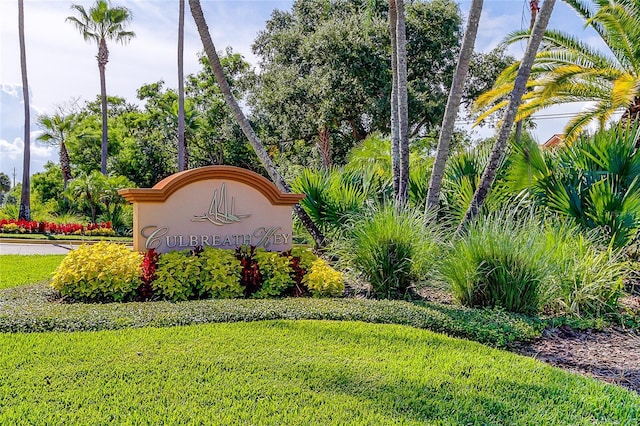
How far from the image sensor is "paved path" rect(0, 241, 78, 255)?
44.6 ft

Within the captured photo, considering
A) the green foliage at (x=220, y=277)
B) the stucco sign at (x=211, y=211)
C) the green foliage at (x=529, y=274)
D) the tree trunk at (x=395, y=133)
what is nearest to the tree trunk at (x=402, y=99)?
the tree trunk at (x=395, y=133)

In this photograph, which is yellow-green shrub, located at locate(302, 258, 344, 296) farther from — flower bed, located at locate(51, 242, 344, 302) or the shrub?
the shrub

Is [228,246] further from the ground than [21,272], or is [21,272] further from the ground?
[228,246]

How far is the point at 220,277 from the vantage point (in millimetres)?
6914

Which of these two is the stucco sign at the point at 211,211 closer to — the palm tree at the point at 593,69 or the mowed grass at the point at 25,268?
the mowed grass at the point at 25,268

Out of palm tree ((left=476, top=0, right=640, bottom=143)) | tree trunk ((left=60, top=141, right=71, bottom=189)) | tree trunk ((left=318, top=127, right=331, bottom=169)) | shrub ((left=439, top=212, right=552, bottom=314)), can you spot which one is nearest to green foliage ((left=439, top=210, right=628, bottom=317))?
shrub ((left=439, top=212, right=552, bottom=314))

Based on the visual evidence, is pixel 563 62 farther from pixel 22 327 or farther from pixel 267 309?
pixel 22 327

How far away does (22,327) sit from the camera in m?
4.99

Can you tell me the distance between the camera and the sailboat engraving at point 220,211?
25.7ft

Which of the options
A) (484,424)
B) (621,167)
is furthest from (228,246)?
(621,167)

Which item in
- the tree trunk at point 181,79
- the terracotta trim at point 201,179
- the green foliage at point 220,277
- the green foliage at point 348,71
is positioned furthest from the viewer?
the tree trunk at point 181,79

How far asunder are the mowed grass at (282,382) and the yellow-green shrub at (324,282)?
2027 millimetres

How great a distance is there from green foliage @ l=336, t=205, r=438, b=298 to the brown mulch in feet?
6.75

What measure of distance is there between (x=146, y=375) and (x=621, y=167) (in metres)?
7.75
